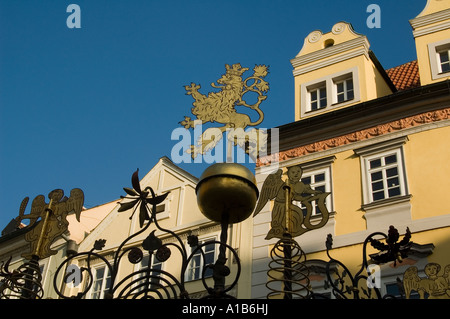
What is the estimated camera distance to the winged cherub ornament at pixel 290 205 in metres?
5.41

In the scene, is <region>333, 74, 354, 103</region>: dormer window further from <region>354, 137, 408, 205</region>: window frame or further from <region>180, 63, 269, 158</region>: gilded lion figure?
<region>180, 63, 269, 158</region>: gilded lion figure

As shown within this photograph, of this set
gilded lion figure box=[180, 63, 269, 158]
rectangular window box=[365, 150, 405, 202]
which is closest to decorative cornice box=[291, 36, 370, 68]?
rectangular window box=[365, 150, 405, 202]

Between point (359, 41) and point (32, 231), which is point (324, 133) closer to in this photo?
point (359, 41)

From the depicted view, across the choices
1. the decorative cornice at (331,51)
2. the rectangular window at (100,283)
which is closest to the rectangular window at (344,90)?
the decorative cornice at (331,51)

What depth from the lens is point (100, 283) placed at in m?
15.0

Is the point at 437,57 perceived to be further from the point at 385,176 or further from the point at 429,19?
the point at 385,176

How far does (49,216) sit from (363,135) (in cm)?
829

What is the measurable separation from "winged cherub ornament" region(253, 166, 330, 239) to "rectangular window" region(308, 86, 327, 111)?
8.91 metres

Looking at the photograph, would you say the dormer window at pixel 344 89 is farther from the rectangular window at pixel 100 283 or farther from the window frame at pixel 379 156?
the rectangular window at pixel 100 283

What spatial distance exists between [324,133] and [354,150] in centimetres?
86

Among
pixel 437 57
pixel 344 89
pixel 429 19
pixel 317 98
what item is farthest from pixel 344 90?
pixel 429 19

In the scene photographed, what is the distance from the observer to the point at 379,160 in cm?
1274

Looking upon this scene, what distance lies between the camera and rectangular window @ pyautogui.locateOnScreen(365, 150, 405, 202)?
39.8 feet

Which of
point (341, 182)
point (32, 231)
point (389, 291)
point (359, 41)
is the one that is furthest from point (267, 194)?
point (359, 41)
